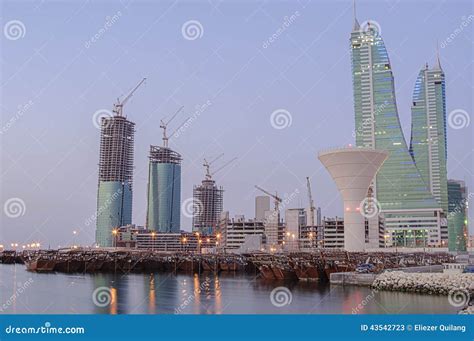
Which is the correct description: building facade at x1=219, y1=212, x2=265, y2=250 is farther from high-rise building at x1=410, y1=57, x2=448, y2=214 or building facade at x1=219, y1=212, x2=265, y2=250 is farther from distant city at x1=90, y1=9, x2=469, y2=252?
high-rise building at x1=410, y1=57, x2=448, y2=214

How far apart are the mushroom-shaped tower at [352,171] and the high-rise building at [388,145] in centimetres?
8186

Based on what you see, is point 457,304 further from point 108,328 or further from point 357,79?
point 357,79

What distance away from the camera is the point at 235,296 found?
33938 mm

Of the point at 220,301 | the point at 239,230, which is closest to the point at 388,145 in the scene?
the point at 239,230

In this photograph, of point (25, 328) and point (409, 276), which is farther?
point (409, 276)

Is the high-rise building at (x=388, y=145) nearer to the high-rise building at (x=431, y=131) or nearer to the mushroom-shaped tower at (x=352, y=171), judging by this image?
the high-rise building at (x=431, y=131)

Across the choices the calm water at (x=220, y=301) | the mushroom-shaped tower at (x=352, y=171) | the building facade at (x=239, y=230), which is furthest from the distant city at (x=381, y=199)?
the calm water at (x=220, y=301)


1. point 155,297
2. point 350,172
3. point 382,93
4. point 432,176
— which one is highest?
point 382,93

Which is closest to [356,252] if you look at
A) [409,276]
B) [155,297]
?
[409,276]

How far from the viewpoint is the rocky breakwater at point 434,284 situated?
28.6 metres

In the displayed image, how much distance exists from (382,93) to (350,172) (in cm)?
9619

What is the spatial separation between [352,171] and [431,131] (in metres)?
135

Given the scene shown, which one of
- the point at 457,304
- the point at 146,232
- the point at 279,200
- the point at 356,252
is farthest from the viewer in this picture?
the point at 146,232

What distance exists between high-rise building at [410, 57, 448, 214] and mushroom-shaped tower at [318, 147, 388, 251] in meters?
130
